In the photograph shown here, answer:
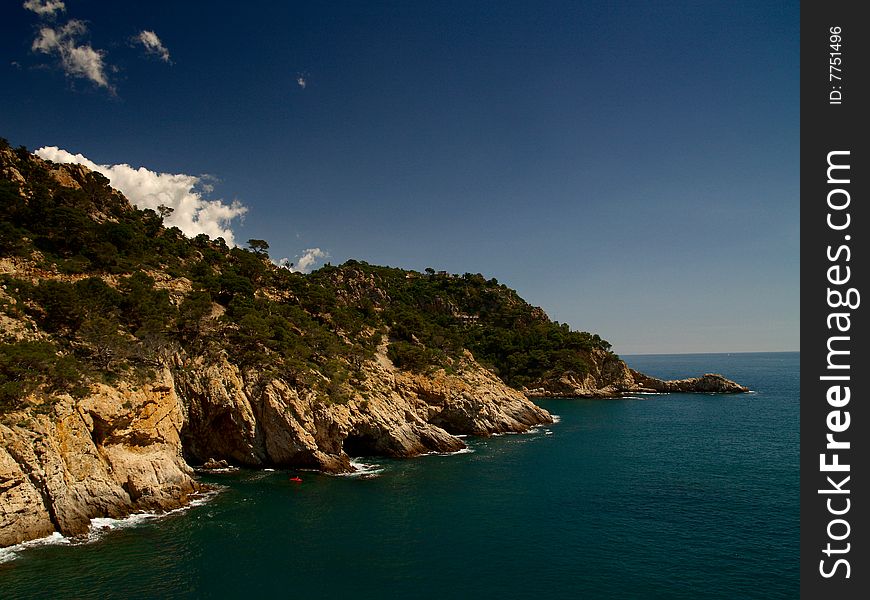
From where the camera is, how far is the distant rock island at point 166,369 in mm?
31922

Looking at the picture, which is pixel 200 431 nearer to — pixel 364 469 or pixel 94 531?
pixel 364 469

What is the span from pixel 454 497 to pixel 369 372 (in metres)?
27.0

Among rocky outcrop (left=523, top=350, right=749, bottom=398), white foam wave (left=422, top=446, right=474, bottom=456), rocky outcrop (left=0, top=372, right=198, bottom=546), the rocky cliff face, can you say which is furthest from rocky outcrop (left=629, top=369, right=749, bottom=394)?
rocky outcrop (left=0, top=372, right=198, bottom=546)

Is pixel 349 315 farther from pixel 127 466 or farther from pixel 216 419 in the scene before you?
pixel 127 466

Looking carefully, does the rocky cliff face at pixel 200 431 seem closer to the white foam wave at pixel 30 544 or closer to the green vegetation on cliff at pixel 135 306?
the white foam wave at pixel 30 544

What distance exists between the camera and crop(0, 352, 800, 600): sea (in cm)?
2398

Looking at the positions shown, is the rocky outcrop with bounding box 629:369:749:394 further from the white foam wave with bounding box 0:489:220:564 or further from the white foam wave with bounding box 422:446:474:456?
the white foam wave with bounding box 0:489:220:564

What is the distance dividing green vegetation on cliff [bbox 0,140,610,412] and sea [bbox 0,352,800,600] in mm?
12632

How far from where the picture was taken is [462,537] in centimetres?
3056

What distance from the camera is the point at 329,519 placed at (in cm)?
3378

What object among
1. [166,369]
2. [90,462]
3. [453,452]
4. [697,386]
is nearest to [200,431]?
[166,369]

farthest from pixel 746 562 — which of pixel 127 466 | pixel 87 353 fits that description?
pixel 87 353

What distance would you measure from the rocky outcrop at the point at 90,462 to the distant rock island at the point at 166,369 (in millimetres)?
104

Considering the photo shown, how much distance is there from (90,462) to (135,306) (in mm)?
18557
